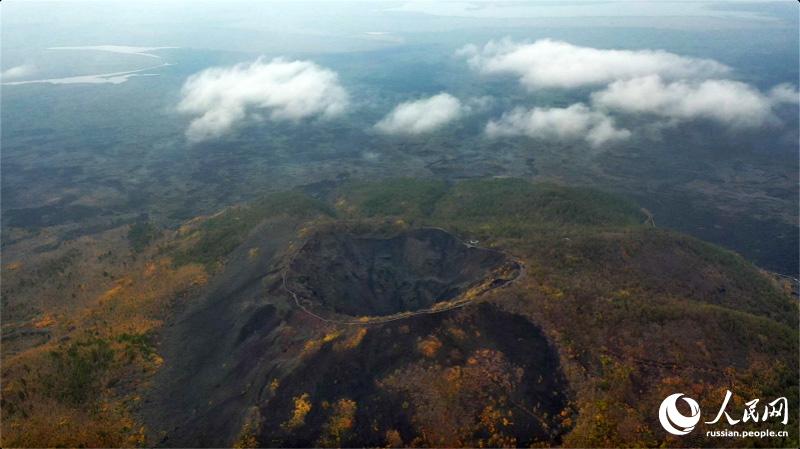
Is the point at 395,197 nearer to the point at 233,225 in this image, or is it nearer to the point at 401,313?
the point at 233,225

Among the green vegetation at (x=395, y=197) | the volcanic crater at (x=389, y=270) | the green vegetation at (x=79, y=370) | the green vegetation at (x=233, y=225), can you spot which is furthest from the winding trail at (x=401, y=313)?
the green vegetation at (x=395, y=197)

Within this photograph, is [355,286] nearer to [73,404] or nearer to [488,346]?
[488,346]


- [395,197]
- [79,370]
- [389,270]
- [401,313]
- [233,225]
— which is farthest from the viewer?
[395,197]

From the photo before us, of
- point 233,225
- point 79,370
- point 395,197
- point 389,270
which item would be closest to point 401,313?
point 389,270

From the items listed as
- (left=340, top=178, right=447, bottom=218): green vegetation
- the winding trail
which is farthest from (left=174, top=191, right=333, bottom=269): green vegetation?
the winding trail

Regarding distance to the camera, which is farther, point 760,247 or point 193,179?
point 193,179

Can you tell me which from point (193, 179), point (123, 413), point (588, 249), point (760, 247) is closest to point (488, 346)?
point (588, 249)

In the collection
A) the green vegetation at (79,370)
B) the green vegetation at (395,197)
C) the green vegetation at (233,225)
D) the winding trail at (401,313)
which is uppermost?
the winding trail at (401,313)

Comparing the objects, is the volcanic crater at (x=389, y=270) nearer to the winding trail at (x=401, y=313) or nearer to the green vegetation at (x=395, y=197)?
the winding trail at (x=401, y=313)

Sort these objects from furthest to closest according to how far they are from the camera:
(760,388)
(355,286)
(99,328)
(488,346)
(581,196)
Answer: (581,196) < (355,286) < (99,328) < (488,346) < (760,388)

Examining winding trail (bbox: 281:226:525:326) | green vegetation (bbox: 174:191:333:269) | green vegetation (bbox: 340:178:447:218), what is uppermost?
winding trail (bbox: 281:226:525:326)

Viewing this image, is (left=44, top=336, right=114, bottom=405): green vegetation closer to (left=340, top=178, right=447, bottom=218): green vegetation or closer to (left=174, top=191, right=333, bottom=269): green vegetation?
(left=174, top=191, right=333, bottom=269): green vegetation
